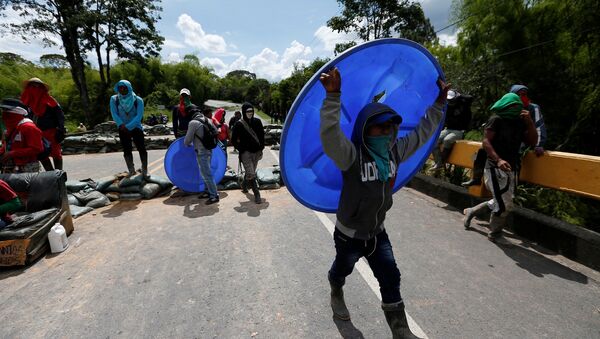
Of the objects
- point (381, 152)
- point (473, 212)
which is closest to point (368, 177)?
point (381, 152)

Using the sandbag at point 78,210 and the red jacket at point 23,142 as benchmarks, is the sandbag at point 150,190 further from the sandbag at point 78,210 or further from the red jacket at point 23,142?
the red jacket at point 23,142

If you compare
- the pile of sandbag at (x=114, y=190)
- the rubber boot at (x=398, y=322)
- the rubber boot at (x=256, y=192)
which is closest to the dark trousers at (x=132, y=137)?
the pile of sandbag at (x=114, y=190)

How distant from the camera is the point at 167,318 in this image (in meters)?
2.42

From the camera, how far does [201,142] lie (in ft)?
17.0

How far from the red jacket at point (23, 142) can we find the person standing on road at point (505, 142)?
19.0ft

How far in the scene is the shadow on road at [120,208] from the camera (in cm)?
496

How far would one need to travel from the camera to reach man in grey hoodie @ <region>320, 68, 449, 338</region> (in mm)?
1676

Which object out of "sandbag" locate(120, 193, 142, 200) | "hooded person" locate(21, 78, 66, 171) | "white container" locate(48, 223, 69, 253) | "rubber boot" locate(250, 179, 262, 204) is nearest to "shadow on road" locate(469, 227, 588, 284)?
"rubber boot" locate(250, 179, 262, 204)

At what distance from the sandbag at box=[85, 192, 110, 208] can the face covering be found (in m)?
5.40

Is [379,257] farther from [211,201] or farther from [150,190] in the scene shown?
[150,190]

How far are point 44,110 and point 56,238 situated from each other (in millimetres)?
2717

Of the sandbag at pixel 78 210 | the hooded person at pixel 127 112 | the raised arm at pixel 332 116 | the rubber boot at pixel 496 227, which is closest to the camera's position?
the raised arm at pixel 332 116

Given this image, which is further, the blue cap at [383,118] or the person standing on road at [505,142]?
the person standing on road at [505,142]

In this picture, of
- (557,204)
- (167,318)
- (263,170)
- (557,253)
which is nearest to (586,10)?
(557,204)
